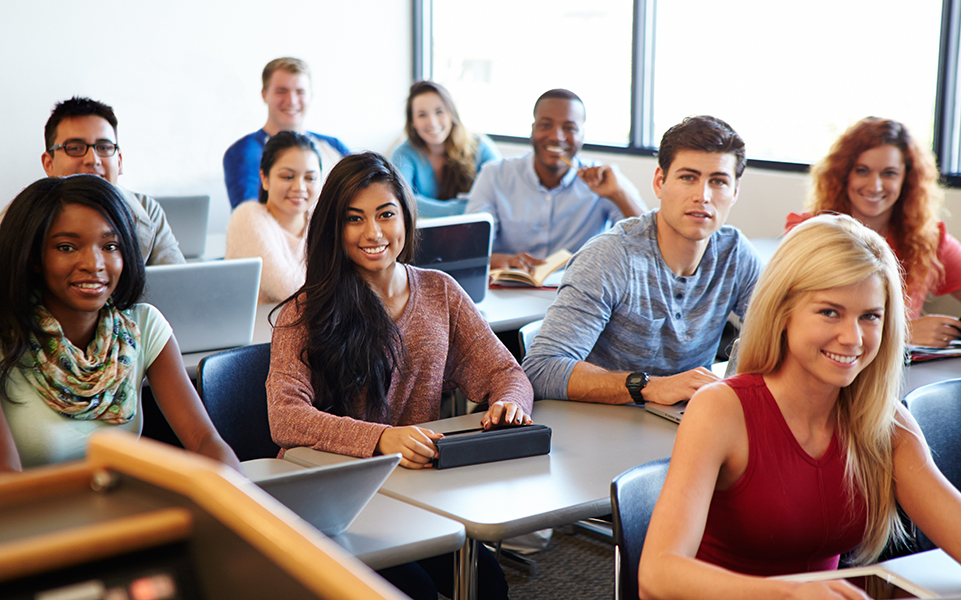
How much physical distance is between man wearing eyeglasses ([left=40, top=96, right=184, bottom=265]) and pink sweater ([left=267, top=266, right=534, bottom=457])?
42.6 inches

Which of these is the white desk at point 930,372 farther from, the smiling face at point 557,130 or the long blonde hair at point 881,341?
the smiling face at point 557,130

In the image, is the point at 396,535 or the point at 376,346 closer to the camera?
the point at 396,535

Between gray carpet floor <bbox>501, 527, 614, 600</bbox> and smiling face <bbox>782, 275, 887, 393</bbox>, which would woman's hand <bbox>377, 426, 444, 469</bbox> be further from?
gray carpet floor <bbox>501, 527, 614, 600</bbox>

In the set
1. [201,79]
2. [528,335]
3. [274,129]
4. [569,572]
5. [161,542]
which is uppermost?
[201,79]

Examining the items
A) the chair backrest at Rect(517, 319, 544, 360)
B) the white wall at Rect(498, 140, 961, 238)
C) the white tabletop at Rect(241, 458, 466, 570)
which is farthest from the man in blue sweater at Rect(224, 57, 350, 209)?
the white tabletop at Rect(241, 458, 466, 570)

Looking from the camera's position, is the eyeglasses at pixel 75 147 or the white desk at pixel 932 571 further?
the eyeglasses at pixel 75 147

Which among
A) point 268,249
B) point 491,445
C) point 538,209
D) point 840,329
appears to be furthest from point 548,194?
point 840,329

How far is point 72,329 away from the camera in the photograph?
1661 mm

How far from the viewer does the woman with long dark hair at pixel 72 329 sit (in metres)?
1.57

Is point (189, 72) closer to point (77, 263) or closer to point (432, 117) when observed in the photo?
point (432, 117)

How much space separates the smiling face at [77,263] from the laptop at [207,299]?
0.34 m

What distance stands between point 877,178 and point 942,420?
1136 mm

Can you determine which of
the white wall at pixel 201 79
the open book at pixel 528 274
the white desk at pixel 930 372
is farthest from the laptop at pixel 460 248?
the white wall at pixel 201 79

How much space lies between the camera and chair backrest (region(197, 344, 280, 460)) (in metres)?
1.80
